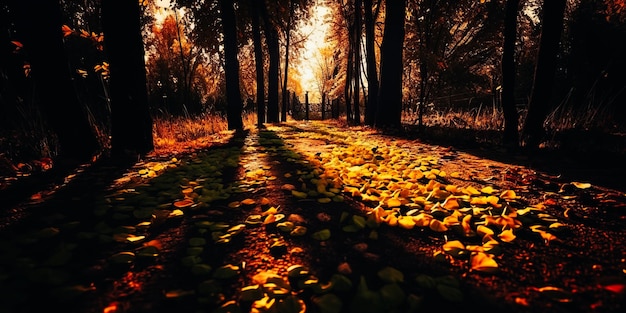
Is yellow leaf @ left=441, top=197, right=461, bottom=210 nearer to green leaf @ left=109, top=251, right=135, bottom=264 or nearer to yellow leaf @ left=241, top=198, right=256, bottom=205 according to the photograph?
yellow leaf @ left=241, top=198, right=256, bottom=205

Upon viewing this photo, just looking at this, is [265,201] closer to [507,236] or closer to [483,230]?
[483,230]

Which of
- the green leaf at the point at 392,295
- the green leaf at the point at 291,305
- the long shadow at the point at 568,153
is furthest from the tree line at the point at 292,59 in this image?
the green leaf at the point at 392,295

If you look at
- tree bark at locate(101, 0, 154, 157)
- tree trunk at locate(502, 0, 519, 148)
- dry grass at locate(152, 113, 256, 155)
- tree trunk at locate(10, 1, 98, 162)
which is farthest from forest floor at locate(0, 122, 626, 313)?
dry grass at locate(152, 113, 256, 155)

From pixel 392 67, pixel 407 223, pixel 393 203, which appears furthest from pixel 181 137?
pixel 407 223

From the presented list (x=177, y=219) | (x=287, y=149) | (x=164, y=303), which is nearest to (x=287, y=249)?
(x=164, y=303)

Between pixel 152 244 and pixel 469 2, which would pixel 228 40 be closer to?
pixel 469 2

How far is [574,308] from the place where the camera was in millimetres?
1045

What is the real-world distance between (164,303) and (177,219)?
852mm

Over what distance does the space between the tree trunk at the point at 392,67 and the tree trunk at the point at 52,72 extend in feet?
20.0

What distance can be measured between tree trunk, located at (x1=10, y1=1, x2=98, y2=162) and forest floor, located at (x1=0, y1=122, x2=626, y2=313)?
0.96 m

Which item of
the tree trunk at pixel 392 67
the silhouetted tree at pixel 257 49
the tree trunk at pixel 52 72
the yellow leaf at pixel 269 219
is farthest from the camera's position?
the silhouetted tree at pixel 257 49

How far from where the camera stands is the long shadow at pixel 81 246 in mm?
1132

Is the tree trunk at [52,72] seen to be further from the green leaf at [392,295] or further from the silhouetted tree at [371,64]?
the silhouetted tree at [371,64]

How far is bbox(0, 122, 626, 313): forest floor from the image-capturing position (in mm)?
1111
